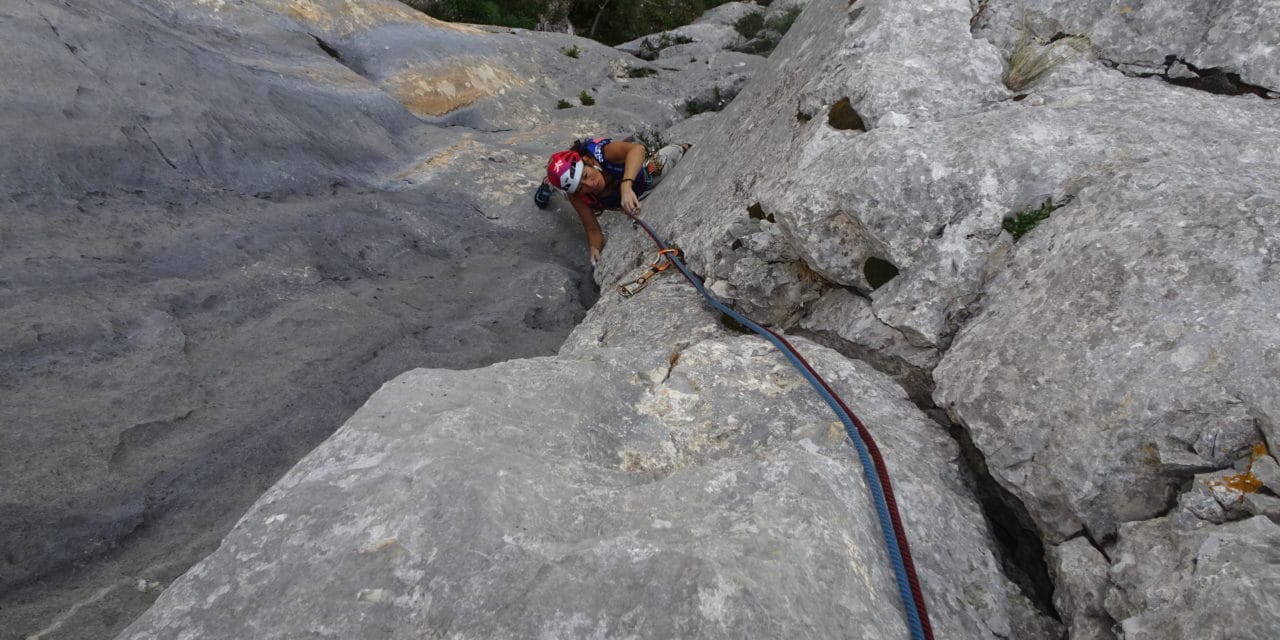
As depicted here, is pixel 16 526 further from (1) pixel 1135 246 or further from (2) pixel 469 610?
(1) pixel 1135 246

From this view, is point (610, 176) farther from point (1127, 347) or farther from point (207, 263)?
point (1127, 347)

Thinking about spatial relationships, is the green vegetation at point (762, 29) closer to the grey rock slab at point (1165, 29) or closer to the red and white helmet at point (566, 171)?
the red and white helmet at point (566, 171)

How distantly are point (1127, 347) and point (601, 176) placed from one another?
17.8ft

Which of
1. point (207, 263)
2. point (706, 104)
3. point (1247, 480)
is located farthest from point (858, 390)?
point (706, 104)

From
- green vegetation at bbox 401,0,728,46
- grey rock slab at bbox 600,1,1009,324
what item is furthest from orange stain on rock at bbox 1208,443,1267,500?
green vegetation at bbox 401,0,728,46

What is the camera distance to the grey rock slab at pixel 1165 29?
3688mm

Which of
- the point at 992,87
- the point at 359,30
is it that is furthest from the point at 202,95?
the point at 992,87

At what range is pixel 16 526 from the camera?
302 centimetres

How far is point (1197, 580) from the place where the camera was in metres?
1.96

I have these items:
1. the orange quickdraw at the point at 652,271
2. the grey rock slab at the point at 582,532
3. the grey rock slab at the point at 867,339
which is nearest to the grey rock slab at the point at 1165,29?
the grey rock slab at the point at 867,339

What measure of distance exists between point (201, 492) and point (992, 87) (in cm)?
557

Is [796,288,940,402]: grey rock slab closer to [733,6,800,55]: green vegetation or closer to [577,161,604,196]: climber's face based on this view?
[577,161,604,196]: climber's face

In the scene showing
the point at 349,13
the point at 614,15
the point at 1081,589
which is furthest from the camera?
the point at 614,15

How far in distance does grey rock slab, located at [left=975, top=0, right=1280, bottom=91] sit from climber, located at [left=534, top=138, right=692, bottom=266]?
140 inches
